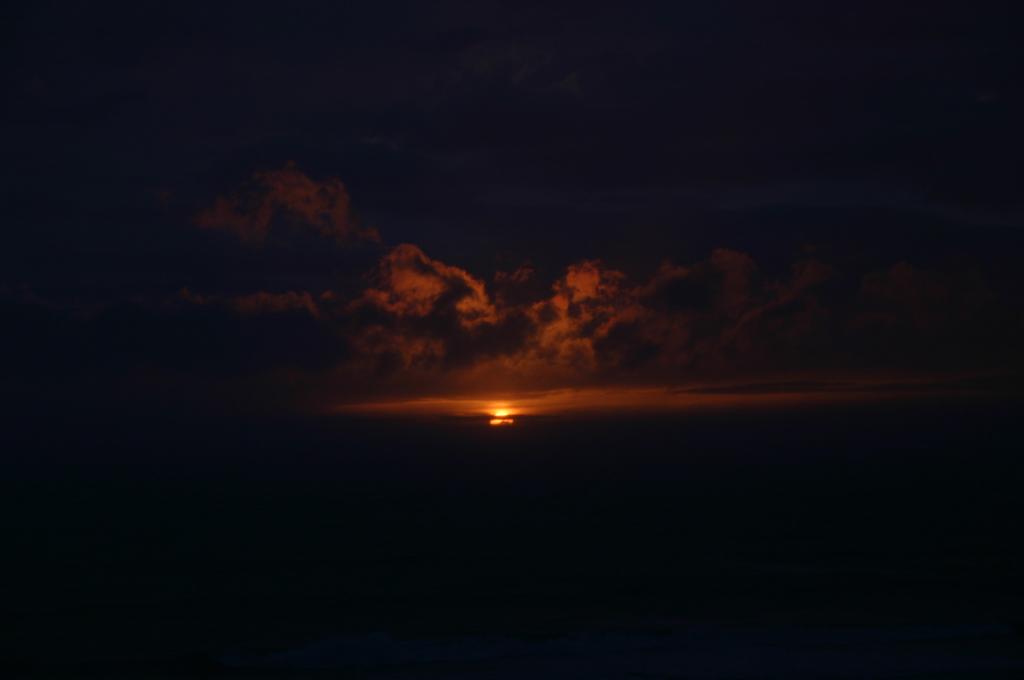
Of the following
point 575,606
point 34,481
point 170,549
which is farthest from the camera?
point 34,481

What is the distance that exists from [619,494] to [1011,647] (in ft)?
126

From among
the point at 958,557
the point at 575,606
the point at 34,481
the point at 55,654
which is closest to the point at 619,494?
the point at 958,557

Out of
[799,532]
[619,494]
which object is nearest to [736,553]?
[799,532]

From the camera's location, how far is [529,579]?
33.5 metres

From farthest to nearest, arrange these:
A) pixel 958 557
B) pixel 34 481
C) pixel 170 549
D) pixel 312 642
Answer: pixel 34 481
pixel 170 549
pixel 958 557
pixel 312 642

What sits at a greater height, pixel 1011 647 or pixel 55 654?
pixel 55 654

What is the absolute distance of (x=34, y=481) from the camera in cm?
8281

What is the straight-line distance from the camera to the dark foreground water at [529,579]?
2366cm

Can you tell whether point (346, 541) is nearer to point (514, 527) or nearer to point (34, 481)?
point (514, 527)

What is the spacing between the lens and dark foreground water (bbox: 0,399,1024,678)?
77.6 ft

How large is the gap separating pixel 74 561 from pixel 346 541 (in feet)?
37.4

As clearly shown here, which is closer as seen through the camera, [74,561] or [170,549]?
[74,561]

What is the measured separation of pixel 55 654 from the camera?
23.8 m

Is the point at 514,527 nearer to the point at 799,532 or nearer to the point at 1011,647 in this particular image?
the point at 799,532
